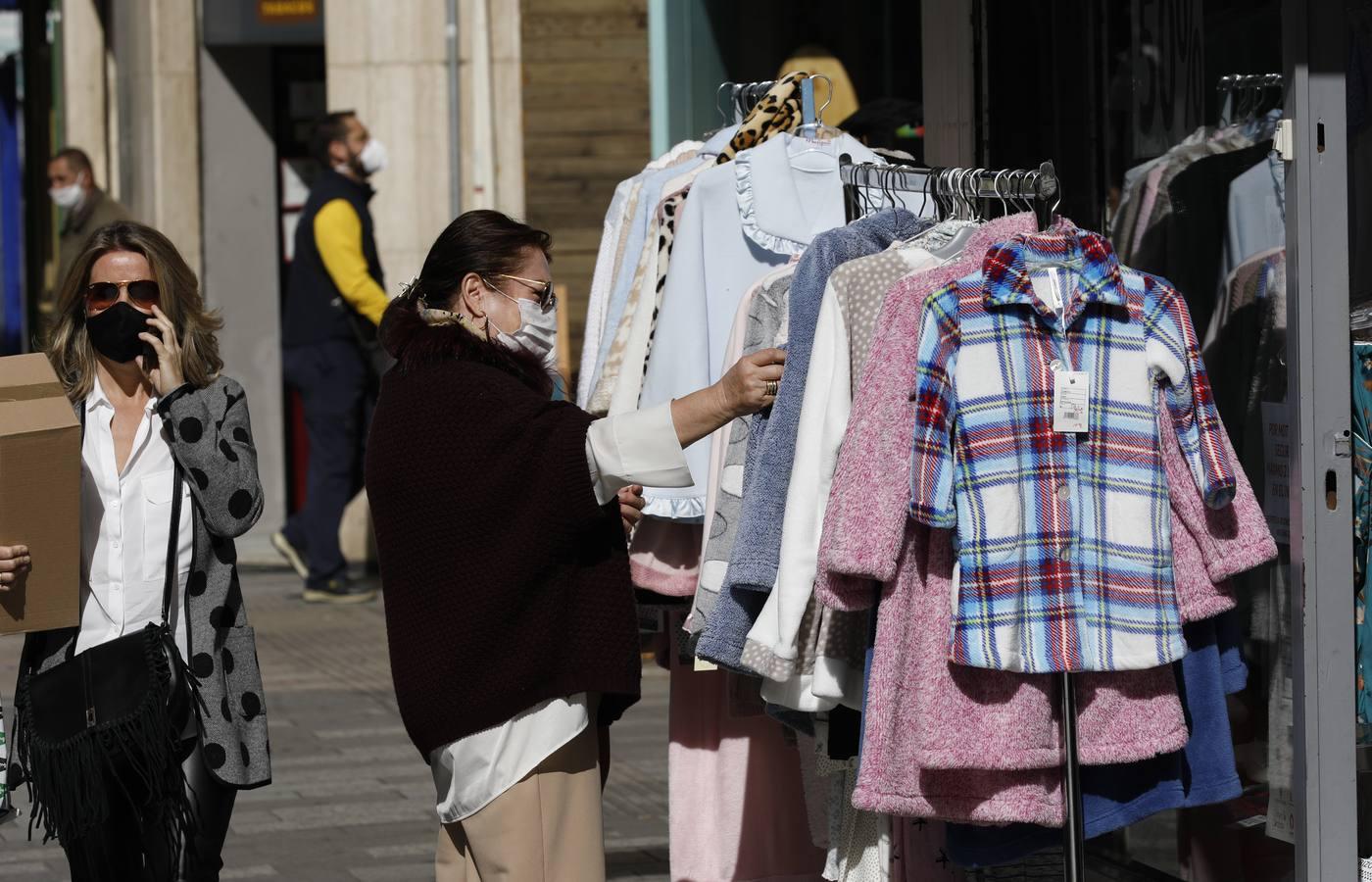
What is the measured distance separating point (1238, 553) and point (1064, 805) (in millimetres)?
610

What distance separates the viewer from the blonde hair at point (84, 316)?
4.65 m

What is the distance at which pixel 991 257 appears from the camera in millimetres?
4250

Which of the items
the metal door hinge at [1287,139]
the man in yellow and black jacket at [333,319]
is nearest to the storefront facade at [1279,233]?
the metal door hinge at [1287,139]

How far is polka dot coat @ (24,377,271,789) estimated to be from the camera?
14.9 ft

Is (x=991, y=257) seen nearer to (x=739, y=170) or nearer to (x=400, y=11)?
(x=739, y=170)

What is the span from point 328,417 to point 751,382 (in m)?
7.29

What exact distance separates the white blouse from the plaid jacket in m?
0.51

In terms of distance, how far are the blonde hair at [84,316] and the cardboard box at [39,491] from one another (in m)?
0.29

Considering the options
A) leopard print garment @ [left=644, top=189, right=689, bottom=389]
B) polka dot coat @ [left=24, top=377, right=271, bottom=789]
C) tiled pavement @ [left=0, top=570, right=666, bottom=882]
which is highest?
leopard print garment @ [left=644, top=189, right=689, bottom=389]

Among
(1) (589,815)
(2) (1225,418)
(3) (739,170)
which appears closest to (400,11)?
(3) (739,170)

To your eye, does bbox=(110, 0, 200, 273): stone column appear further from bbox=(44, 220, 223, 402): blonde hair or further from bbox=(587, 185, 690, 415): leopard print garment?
bbox=(44, 220, 223, 402): blonde hair

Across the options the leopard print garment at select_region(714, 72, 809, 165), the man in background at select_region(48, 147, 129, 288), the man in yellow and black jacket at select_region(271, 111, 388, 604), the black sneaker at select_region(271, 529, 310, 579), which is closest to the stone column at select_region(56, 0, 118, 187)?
the man in background at select_region(48, 147, 129, 288)

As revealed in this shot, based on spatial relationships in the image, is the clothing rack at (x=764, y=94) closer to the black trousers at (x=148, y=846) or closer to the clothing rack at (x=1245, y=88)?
the clothing rack at (x=1245, y=88)

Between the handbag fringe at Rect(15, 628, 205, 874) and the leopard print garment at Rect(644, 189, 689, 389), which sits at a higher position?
the leopard print garment at Rect(644, 189, 689, 389)
